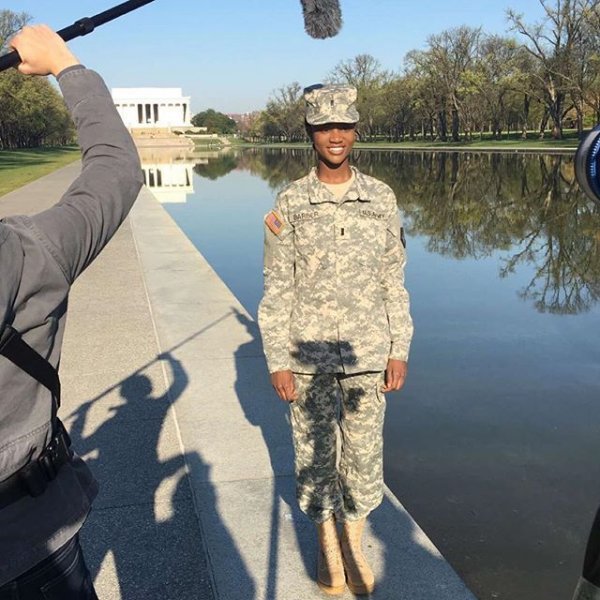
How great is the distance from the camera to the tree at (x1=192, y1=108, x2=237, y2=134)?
458ft

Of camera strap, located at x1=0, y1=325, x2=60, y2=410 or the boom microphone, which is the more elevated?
the boom microphone

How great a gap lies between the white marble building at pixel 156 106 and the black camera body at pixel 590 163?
440 ft

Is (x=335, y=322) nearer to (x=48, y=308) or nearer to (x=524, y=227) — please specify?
(x=48, y=308)

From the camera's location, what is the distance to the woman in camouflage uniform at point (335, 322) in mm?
2596

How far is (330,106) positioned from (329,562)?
1.85 meters

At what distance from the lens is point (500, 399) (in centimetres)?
512

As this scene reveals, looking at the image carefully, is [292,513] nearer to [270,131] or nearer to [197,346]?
[197,346]

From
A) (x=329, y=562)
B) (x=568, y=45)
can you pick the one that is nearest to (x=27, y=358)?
(x=329, y=562)

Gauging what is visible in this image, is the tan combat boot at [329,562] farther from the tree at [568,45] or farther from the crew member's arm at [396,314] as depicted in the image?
the tree at [568,45]

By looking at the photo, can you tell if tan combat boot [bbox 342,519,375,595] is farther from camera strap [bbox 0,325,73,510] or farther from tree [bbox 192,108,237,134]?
tree [bbox 192,108,237,134]

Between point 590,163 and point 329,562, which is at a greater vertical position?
point 590,163

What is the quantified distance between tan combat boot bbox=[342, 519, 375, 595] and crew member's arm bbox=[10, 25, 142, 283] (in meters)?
1.86

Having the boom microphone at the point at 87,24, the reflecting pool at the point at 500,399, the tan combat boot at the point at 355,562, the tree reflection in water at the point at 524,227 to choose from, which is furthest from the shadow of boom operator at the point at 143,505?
the tree reflection in water at the point at 524,227

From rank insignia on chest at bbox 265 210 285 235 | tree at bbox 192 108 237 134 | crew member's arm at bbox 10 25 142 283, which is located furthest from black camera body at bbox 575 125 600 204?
tree at bbox 192 108 237 134
